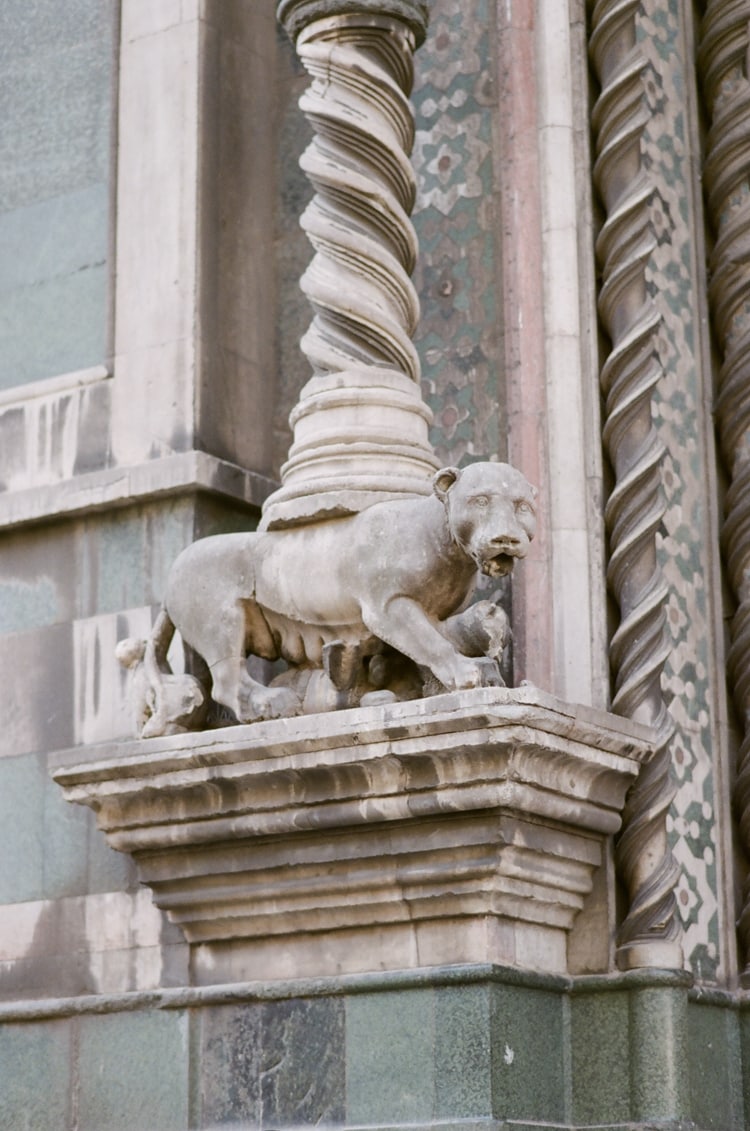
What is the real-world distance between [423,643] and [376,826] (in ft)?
1.57

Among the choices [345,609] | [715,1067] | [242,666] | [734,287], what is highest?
[734,287]

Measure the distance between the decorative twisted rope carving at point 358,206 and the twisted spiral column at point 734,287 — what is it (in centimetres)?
98

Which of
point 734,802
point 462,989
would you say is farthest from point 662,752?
point 462,989

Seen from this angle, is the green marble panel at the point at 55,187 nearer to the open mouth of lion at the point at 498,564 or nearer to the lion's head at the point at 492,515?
the lion's head at the point at 492,515

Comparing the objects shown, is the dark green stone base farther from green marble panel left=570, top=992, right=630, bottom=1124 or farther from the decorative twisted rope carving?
the decorative twisted rope carving

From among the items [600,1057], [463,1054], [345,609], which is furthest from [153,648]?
[600,1057]

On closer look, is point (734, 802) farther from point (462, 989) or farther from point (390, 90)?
point (390, 90)

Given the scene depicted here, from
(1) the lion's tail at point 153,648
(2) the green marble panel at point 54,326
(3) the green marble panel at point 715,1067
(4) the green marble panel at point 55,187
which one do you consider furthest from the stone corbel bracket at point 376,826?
(4) the green marble panel at point 55,187

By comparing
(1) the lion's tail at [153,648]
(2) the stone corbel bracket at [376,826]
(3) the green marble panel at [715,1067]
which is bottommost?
(3) the green marble panel at [715,1067]

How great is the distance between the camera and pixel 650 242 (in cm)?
662

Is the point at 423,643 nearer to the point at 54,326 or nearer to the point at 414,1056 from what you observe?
the point at 414,1056

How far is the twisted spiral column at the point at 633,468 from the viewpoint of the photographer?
6137 millimetres

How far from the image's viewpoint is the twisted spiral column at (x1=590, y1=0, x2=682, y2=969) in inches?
242

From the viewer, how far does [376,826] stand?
5957mm
